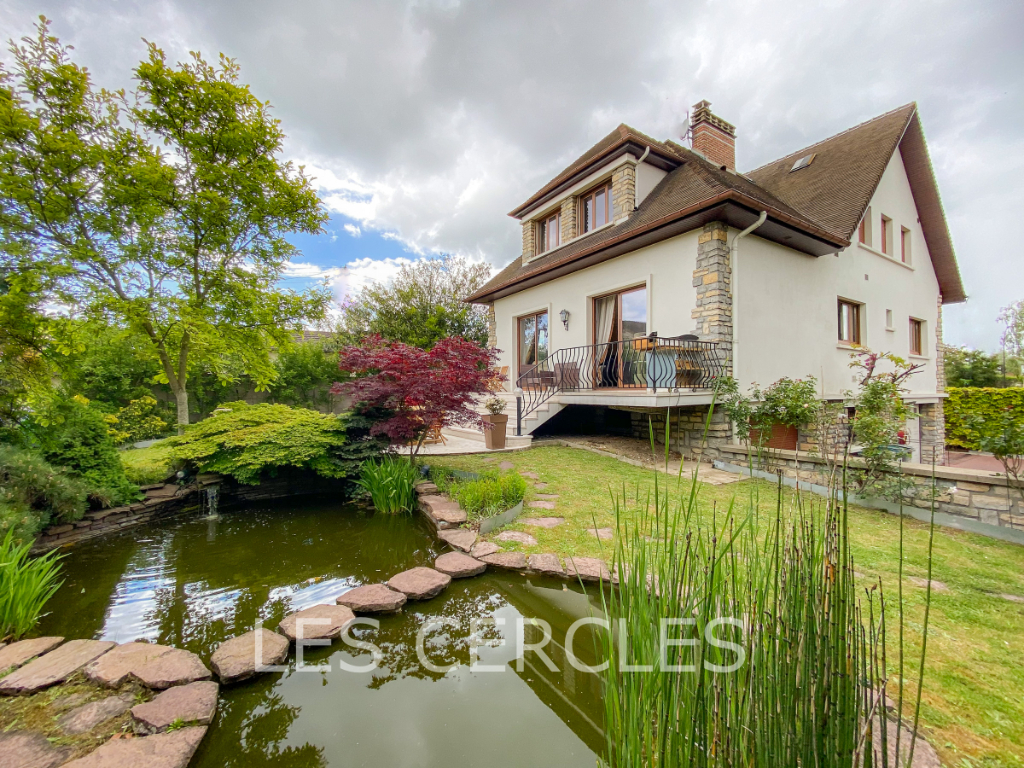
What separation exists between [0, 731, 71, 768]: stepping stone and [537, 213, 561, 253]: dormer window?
423 inches

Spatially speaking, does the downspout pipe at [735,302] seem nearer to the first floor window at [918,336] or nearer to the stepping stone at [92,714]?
the stepping stone at [92,714]

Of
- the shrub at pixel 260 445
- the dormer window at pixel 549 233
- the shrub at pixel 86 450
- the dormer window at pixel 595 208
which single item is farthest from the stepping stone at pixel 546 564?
the dormer window at pixel 549 233

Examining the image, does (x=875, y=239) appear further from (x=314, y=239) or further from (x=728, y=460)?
(x=314, y=239)

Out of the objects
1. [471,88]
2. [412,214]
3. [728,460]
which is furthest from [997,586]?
[412,214]

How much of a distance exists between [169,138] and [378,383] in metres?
5.01

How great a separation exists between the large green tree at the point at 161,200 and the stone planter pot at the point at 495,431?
3.55 m

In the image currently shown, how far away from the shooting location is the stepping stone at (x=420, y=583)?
290 cm

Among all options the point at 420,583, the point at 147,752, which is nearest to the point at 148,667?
the point at 147,752

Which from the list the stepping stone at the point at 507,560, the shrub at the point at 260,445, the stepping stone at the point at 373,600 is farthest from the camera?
→ the shrub at the point at 260,445

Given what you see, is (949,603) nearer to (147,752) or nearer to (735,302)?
(147,752)

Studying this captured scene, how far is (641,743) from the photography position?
127 cm

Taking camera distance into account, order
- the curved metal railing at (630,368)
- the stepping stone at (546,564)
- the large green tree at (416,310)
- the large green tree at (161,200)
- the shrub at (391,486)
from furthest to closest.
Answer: the large green tree at (416,310), the curved metal railing at (630,368), the large green tree at (161,200), the shrub at (391,486), the stepping stone at (546,564)

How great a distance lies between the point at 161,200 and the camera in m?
5.94

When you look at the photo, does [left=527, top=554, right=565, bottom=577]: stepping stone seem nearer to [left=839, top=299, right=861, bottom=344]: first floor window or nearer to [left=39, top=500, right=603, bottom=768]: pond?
[left=39, top=500, right=603, bottom=768]: pond
